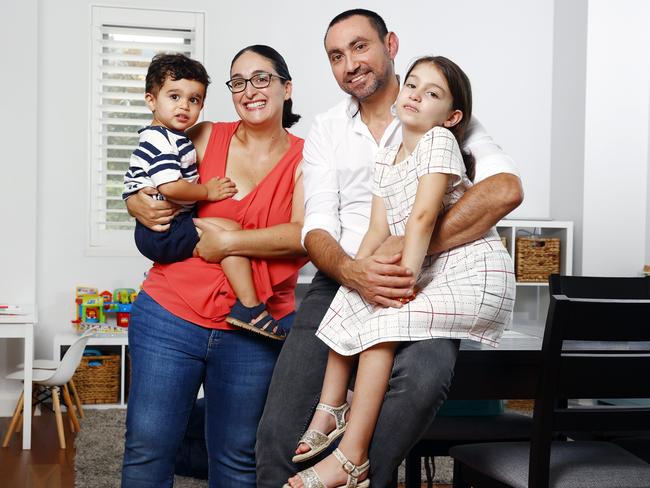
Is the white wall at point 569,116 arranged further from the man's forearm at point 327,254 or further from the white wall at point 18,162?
the man's forearm at point 327,254

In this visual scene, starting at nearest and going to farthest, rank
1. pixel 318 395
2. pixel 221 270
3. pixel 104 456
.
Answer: pixel 318 395
pixel 221 270
pixel 104 456

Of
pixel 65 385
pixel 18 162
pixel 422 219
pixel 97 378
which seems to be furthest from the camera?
pixel 18 162

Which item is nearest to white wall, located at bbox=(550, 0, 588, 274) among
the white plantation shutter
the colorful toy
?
the white plantation shutter

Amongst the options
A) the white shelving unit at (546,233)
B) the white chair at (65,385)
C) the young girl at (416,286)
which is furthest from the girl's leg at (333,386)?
the white shelving unit at (546,233)

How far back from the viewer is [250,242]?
198 centimetres

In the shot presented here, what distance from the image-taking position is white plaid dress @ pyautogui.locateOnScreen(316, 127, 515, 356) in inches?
66.9

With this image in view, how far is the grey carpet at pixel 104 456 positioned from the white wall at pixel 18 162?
2.40ft

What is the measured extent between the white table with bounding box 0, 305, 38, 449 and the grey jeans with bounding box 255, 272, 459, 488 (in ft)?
8.27

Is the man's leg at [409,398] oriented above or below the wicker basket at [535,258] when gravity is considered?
below

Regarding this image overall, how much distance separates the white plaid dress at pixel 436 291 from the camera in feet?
5.58

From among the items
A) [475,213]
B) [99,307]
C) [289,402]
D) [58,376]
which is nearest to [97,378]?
[99,307]

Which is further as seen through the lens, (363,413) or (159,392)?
(159,392)

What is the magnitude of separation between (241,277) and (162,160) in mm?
379

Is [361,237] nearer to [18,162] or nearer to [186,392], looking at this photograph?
[186,392]
